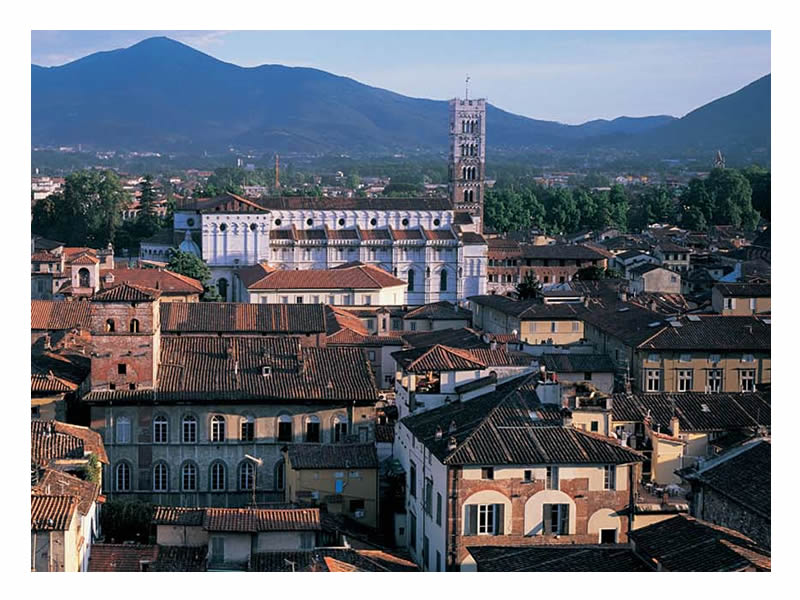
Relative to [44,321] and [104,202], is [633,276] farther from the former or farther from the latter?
[104,202]

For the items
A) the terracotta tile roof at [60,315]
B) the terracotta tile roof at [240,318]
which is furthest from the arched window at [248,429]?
the terracotta tile roof at [60,315]

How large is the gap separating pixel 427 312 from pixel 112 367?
20672mm

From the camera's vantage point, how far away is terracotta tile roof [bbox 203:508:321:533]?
18.6m

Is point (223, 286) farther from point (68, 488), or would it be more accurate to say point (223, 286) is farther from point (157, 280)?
point (68, 488)

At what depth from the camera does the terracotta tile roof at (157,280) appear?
4712cm

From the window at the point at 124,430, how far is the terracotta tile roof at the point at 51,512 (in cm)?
869

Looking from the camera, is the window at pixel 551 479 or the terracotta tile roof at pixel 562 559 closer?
the terracotta tile roof at pixel 562 559

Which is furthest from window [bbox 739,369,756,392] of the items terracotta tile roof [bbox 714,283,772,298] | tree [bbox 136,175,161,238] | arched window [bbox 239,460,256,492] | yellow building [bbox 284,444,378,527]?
tree [bbox 136,175,161,238]

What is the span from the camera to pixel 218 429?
87.0 ft

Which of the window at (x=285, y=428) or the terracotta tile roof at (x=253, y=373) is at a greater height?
the terracotta tile roof at (x=253, y=373)

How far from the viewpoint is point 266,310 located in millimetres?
35938

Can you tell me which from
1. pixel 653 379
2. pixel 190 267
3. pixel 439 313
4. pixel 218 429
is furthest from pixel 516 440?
pixel 190 267

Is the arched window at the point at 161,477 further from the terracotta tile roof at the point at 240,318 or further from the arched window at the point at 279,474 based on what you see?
the terracotta tile roof at the point at 240,318
